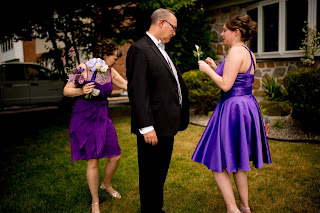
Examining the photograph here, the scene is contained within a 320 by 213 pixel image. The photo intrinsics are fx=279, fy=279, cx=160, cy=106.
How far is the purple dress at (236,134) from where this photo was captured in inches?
107

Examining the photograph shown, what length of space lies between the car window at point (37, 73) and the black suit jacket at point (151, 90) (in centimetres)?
985

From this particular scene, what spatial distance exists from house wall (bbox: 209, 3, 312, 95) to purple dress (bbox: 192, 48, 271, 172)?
6546mm

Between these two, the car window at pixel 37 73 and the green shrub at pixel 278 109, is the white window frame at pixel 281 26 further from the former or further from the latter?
the car window at pixel 37 73

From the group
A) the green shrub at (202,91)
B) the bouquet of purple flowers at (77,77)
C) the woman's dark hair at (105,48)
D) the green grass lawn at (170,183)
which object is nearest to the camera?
the bouquet of purple flowers at (77,77)

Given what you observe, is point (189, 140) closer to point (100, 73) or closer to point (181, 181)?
point (181, 181)

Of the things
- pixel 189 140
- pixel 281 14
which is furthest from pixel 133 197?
pixel 281 14

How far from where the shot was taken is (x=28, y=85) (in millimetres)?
11078

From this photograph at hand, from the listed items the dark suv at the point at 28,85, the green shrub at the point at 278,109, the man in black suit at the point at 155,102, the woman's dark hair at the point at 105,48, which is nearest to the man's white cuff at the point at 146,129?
the man in black suit at the point at 155,102

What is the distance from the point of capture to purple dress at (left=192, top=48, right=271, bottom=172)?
2.72 meters

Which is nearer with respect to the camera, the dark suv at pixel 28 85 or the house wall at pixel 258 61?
the house wall at pixel 258 61

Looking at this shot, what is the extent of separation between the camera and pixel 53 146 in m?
6.38

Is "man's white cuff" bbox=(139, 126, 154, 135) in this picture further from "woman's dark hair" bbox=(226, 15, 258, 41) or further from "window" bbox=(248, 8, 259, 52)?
"window" bbox=(248, 8, 259, 52)

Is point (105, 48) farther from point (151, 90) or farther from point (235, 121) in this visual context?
point (235, 121)

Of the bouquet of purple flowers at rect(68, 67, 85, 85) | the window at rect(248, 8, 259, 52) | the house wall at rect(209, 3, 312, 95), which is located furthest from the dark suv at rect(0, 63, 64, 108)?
the bouquet of purple flowers at rect(68, 67, 85, 85)
